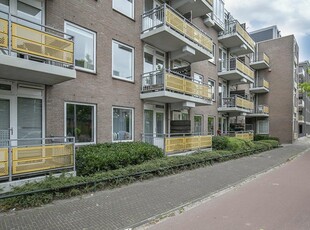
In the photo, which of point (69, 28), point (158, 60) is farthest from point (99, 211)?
point (158, 60)

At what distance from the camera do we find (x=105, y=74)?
33.7 ft

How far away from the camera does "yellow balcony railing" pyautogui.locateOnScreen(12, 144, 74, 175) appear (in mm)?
6164

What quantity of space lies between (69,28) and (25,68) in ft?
11.5

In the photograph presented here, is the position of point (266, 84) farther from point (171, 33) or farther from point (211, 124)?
point (171, 33)

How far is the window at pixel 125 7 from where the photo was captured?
1104 cm

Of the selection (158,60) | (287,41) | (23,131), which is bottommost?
(23,131)

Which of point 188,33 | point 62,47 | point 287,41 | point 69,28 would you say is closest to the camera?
point 62,47

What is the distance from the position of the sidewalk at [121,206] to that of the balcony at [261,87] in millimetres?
21897

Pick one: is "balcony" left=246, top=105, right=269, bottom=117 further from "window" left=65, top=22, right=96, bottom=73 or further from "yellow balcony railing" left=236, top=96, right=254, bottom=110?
"window" left=65, top=22, right=96, bottom=73

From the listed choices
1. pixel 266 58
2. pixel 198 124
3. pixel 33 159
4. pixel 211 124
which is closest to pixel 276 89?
pixel 266 58

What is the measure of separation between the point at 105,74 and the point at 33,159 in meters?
5.05

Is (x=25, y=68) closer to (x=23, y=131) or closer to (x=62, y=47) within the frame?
(x=62, y=47)

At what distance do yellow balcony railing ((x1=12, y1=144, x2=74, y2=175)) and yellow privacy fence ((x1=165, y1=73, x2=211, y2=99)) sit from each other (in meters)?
6.00

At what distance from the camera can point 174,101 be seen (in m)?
13.2
